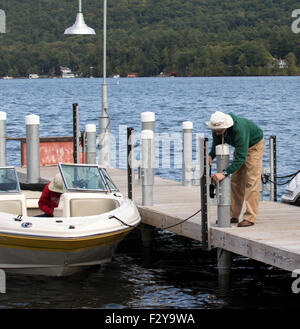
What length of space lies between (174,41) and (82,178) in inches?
5649

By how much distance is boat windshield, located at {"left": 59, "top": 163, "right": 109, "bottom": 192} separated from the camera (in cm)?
1243

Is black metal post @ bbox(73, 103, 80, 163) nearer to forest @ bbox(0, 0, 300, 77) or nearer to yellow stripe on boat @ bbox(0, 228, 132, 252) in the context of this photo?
yellow stripe on boat @ bbox(0, 228, 132, 252)

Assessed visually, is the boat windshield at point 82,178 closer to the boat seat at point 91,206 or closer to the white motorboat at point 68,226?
the white motorboat at point 68,226

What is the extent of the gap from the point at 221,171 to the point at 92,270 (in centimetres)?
282

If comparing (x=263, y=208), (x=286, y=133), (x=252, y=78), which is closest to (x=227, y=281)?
(x=263, y=208)

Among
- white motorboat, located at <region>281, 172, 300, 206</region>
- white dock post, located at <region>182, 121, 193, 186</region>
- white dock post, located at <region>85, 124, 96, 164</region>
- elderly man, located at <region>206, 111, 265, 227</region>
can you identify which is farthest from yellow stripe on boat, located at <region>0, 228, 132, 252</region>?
white dock post, located at <region>85, 124, 96, 164</region>

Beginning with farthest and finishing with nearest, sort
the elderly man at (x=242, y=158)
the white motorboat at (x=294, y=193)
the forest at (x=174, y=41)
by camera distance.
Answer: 1. the forest at (x=174, y=41)
2. the white motorboat at (x=294, y=193)
3. the elderly man at (x=242, y=158)

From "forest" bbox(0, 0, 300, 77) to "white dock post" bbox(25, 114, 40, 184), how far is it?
12110 cm

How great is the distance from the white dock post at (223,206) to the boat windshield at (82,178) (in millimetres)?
2095

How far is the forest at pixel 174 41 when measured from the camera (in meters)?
144

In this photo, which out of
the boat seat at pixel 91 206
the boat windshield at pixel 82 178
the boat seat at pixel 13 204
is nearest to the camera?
the boat seat at pixel 13 204

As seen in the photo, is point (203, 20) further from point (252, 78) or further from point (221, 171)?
point (221, 171)

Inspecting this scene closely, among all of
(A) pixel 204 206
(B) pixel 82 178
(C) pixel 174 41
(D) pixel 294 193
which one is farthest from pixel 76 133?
(C) pixel 174 41

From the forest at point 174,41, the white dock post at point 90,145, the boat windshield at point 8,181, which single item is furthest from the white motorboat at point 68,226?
the forest at point 174,41
